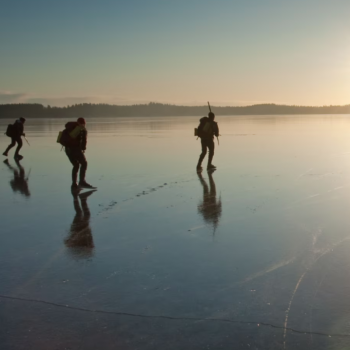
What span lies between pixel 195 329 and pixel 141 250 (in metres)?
2.24

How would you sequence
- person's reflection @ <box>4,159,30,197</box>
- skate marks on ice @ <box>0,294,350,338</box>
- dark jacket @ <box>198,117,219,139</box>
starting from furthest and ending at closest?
dark jacket @ <box>198,117,219,139</box> → person's reflection @ <box>4,159,30,197</box> → skate marks on ice @ <box>0,294,350,338</box>

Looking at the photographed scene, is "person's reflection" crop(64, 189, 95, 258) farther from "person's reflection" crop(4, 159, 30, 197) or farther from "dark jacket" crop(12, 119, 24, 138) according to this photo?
"dark jacket" crop(12, 119, 24, 138)

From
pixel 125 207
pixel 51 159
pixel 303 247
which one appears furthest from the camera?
pixel 51 159

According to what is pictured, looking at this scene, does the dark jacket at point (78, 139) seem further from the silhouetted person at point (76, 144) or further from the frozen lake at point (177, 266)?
the frozen lake at point (177, 266)

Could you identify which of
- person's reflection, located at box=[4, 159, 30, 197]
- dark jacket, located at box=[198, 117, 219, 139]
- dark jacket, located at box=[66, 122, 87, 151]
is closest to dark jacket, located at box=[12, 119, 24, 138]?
person's reflection, located at box=[4, 159, 30, 197]

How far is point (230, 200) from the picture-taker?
885cm

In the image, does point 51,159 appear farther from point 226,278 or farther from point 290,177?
point 226,278

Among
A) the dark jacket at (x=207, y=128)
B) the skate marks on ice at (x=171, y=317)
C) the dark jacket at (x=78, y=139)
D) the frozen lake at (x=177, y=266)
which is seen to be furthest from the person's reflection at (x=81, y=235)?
the dark jacket at (x=207, y=128)

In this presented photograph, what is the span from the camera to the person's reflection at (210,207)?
23.7 ft

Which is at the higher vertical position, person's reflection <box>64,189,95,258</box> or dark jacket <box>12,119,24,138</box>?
dark jacket <box>12,119,24,138</box>

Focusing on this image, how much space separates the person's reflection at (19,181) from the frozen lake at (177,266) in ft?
0.44

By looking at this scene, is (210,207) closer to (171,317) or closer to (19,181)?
(171,317)

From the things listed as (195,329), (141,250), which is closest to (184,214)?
(141,250)

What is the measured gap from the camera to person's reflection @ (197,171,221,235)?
7.23 metres
